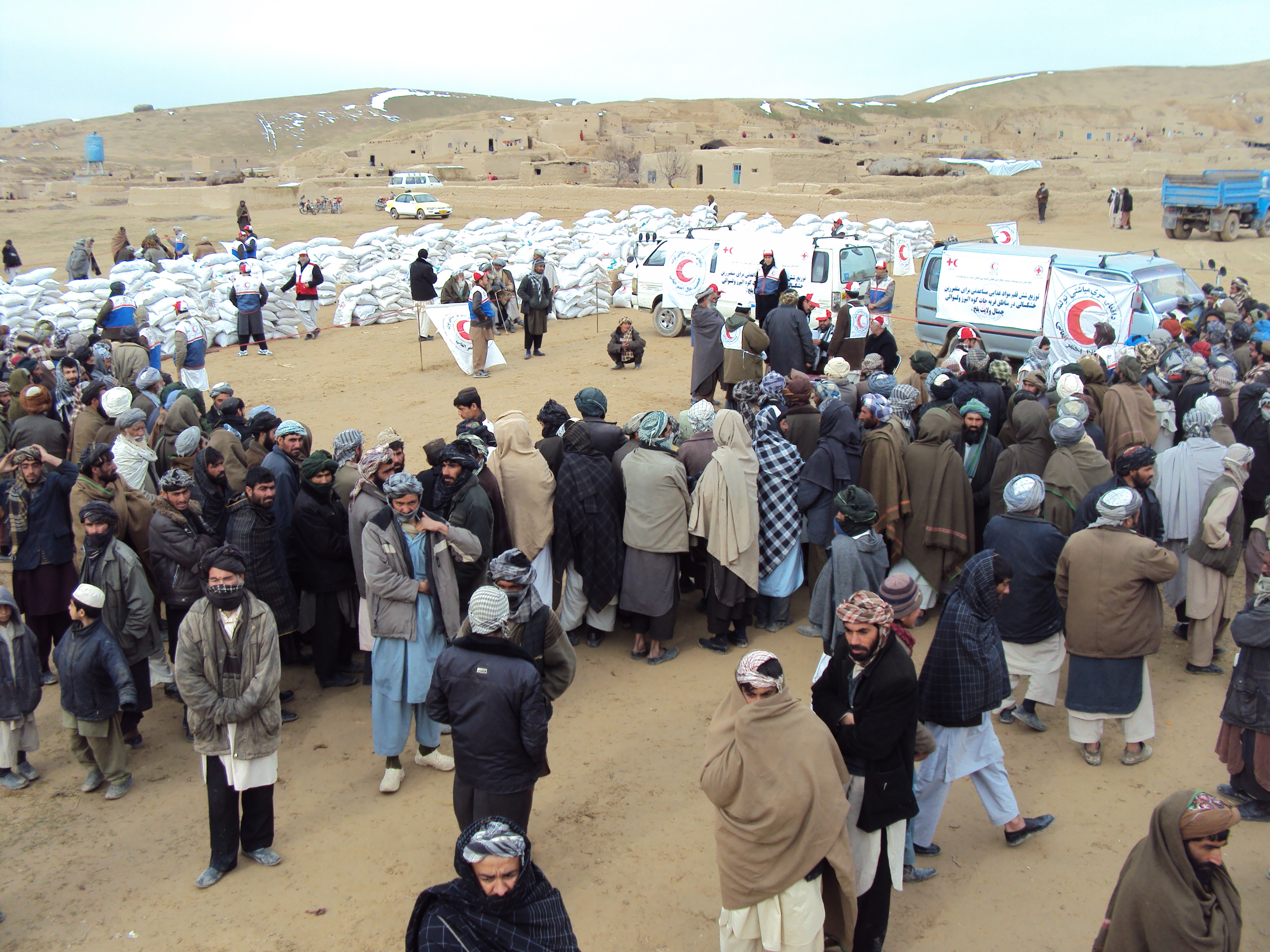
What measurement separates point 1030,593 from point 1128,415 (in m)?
3.04

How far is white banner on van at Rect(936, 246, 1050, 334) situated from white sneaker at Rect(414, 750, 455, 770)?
998cm

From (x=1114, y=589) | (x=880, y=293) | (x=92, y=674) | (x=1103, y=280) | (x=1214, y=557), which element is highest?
(x=1103, y=280)

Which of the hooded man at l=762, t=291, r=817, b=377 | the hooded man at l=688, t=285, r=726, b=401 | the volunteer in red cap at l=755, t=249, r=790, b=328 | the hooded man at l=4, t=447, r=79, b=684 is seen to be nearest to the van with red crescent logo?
the volunteer in red cap at l=755, t=249, r=790, b=328

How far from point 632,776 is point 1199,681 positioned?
151 inches

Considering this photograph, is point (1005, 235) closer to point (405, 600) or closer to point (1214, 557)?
point (1214, 557)

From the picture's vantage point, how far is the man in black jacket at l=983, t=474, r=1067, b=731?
481 cm

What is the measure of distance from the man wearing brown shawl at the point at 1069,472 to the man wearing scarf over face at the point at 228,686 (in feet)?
15.3

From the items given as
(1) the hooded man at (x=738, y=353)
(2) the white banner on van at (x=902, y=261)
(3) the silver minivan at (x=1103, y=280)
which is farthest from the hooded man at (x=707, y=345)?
(2) the white banner on van at (x=902, y=261)

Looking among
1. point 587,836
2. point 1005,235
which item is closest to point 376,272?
point 1005,235

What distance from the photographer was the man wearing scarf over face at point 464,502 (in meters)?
5.08

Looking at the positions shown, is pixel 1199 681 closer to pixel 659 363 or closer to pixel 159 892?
pixel 159 892

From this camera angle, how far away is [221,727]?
3.94 m

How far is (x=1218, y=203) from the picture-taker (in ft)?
81.6

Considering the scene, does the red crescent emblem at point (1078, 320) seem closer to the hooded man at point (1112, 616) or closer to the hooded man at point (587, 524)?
the hooded man at point (1112, 616)
